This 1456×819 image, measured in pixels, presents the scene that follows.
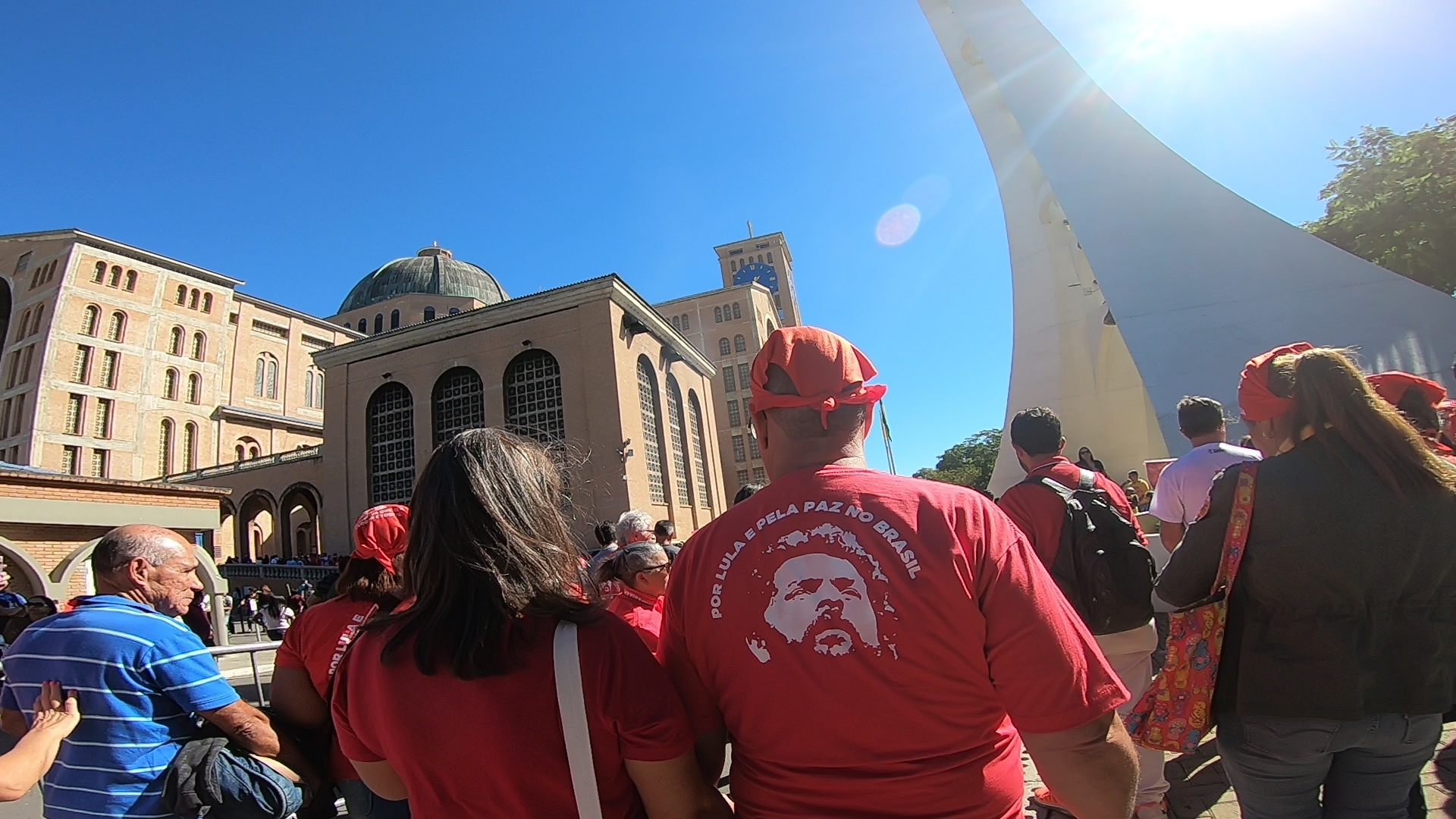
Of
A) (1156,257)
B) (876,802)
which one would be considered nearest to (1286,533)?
(876,802)

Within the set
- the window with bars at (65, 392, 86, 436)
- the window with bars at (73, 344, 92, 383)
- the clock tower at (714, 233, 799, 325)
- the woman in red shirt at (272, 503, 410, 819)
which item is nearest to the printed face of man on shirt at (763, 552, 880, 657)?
the woman in red shirt at (272, 503, 410, 819)

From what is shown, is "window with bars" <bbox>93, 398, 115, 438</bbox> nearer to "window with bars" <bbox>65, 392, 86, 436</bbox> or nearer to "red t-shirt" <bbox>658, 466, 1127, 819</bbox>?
"window with bars" <bbox>65, 392, 86, 436</bbox>

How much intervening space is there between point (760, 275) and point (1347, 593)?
73.6m

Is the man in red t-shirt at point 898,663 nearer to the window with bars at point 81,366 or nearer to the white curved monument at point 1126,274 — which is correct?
the white curved monument at point 1126,274

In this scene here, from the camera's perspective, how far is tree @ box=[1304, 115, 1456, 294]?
18.2m

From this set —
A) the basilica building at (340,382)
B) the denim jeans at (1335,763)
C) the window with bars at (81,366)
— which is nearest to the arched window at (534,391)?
the basilica building at (340,382)

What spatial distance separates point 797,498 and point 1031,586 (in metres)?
0.48

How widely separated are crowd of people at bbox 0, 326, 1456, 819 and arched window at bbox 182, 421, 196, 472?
5136 centimetres

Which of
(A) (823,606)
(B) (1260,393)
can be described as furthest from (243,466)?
(B) (1260,393)

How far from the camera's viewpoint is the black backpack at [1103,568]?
311cm

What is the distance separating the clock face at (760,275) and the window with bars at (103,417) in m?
52.7

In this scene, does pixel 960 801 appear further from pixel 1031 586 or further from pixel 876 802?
pixel 1031 586

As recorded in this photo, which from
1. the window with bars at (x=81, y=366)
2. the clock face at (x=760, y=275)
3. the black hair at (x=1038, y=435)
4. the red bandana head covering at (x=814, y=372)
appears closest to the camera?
the red bandana head covering at (x=814, y=372)

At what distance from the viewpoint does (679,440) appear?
33.2 meters
